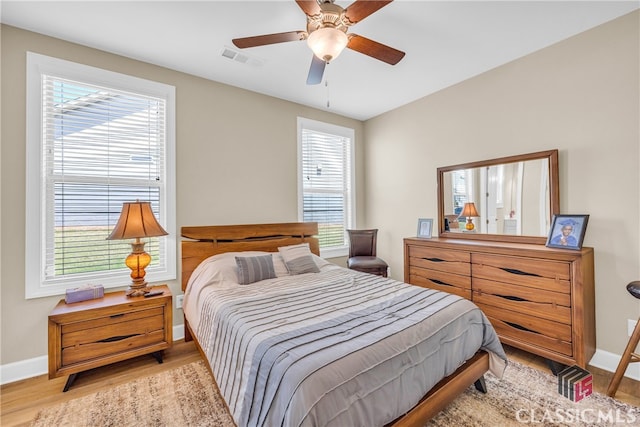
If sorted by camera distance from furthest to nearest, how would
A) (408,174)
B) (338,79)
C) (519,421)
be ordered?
(408,174) < (338,79) < (519,421)

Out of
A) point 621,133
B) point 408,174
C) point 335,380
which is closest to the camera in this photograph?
point 335,380

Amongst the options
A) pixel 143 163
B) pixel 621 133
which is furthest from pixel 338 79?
pixel 621 133

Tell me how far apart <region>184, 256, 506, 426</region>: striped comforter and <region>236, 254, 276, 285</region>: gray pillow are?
0.27m

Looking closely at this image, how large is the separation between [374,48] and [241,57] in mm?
1429

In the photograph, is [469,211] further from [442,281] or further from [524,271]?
[524,271]

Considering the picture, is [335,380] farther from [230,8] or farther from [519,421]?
[230,8]

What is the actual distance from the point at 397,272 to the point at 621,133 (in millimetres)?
2717

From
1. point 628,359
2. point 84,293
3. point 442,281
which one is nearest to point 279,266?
point 84,293

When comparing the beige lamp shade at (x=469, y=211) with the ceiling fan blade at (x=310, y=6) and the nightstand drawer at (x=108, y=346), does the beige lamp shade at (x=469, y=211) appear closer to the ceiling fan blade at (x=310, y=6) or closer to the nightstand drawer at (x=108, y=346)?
the ceiling fan blade at (x=310, y=6)

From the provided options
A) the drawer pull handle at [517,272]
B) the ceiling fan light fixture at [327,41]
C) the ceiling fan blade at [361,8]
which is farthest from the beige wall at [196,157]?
the drawer pull handle at [517,272]

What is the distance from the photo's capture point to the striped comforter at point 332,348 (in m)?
1.15

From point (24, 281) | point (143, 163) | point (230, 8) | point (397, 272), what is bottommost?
point (397, 272)

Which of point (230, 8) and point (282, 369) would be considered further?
point (230, 8)

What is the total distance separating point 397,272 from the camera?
4082mm
